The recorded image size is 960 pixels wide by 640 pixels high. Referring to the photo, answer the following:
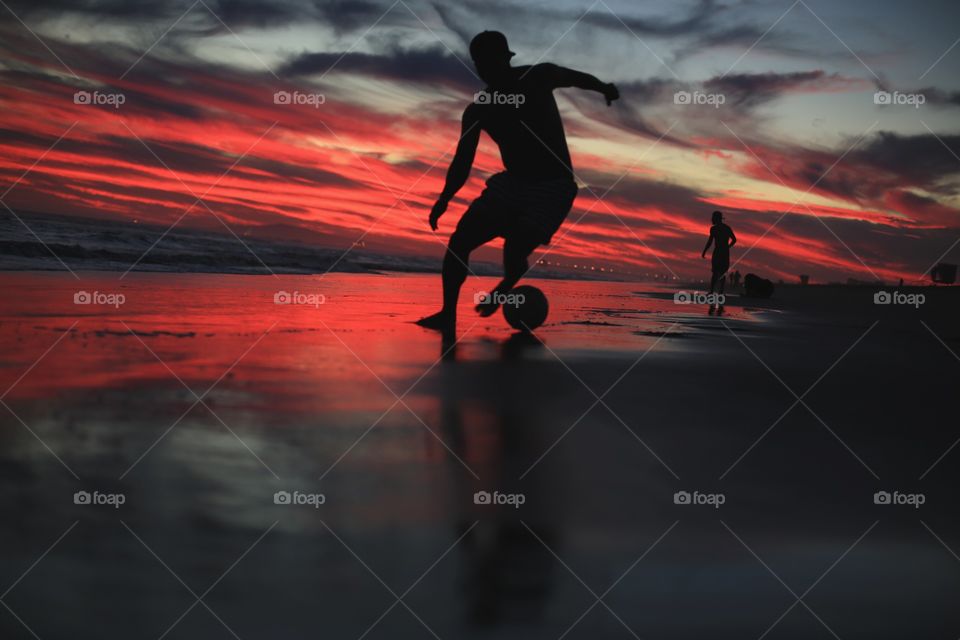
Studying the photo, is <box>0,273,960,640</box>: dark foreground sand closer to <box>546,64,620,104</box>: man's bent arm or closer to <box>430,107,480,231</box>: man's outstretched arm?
<box>430,107,480,231</box>: man's outstretched arm

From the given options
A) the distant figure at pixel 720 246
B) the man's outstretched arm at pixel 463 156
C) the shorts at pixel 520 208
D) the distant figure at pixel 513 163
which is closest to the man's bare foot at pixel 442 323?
the distant figure at pixel 513 163

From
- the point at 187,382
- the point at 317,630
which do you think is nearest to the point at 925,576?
the point at 317,630

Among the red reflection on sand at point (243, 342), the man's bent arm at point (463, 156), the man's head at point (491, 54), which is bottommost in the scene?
the red reflection on sand at point (243, 342)

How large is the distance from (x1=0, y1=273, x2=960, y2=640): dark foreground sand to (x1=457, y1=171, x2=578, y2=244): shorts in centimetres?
201

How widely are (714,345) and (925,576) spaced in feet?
14.7

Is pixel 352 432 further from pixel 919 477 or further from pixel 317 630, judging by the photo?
pixel 919 477

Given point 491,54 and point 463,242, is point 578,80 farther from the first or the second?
point 463,242

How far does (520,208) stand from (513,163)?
14.3 inches

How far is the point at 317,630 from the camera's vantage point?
1262mm

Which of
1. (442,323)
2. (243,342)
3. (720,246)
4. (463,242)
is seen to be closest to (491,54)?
(463,242)

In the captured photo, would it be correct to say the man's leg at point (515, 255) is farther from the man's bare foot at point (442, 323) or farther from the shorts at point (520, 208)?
the man's bare foot at point (442, 323)

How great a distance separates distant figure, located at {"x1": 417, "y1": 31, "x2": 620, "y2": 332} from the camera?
5727 millimetres

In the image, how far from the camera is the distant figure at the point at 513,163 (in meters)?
5.73

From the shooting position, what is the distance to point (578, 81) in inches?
228
